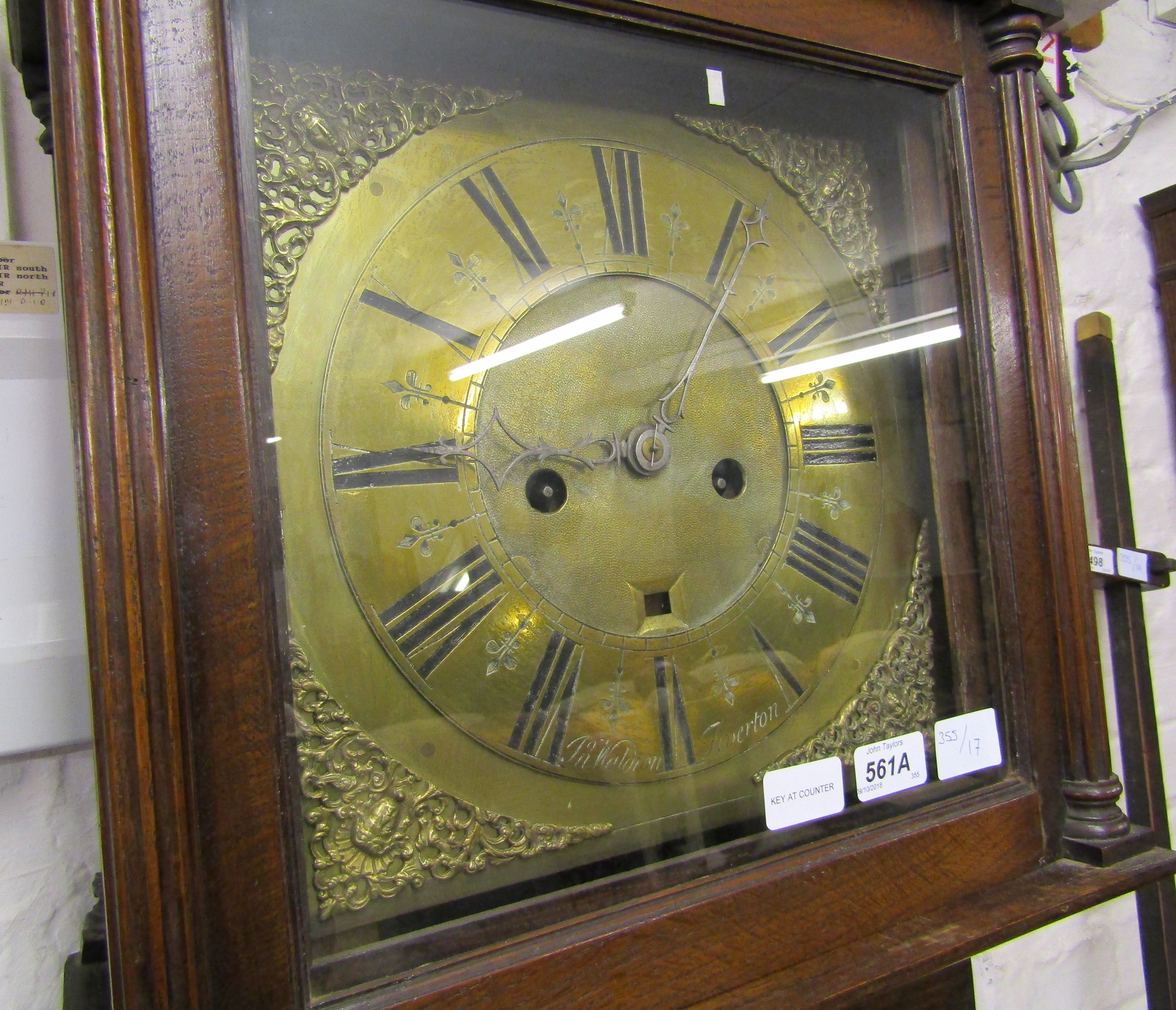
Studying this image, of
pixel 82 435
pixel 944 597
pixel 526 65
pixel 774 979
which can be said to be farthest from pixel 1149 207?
pixel 82 435

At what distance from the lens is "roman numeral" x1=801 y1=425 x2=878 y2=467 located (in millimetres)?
834

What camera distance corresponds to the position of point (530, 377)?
0.71m

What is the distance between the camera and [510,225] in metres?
0.72

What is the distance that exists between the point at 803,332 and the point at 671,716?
38cm

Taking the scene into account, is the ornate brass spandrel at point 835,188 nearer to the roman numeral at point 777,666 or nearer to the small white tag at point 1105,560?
the roman numeral at point 777,666

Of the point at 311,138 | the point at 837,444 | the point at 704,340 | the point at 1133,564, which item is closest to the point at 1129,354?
the point at 1133,564

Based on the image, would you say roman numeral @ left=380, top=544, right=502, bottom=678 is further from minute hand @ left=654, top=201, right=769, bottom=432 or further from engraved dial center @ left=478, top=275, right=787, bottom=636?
minute hand @ left=654, top=201, right=769, bottom=432

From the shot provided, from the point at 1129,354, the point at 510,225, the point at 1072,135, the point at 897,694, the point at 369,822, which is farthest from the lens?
the point at 1129,354

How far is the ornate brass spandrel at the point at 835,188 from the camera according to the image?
0.85 m

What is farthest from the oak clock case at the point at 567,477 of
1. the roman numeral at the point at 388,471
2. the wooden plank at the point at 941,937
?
the wooden plank at the point at 941,937

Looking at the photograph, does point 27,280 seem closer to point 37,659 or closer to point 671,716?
point 37,659

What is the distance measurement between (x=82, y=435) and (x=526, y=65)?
447 mm

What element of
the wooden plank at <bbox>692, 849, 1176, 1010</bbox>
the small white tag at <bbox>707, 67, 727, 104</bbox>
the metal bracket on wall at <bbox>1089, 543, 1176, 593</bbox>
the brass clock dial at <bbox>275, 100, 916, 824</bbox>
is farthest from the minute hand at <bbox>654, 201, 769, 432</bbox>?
the metal bracket on wall at <bbox>1089, 543, 1176, 593</bbox>

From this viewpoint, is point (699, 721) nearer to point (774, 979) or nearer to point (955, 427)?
point (774, 979)
